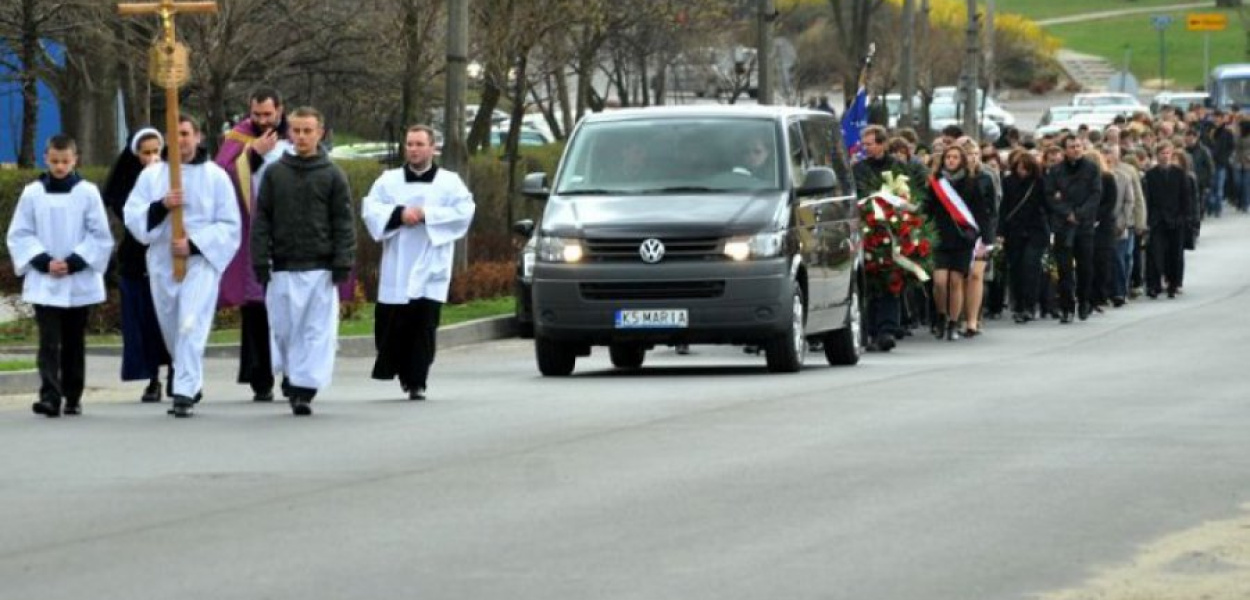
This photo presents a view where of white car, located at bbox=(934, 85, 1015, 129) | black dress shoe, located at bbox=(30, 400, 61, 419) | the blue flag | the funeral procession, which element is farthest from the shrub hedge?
white car, located at bbox=(934, 85, 1015, 129)

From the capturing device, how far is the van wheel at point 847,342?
24.0 meters

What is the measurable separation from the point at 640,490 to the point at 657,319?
27.9 feet

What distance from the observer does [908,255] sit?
26.9 meters

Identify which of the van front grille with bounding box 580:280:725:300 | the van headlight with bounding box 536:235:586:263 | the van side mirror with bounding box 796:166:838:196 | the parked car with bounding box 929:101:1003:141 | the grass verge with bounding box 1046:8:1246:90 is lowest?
the van front grille with bounding box 580:280:725:300

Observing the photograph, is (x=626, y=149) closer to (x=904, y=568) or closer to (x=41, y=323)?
(x=41, y=323)

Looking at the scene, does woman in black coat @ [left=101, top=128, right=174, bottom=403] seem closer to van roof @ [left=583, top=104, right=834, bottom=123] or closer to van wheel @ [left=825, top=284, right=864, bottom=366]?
van roof @ [left=583, top=104, right=834, bottom=123]

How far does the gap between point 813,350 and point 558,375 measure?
15.7 feet

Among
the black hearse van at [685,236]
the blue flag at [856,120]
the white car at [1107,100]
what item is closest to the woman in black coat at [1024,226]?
the blue flag at [856,120]

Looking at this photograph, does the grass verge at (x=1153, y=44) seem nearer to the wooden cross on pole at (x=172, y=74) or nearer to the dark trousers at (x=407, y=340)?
the dark trousers at (x=407, y=340)

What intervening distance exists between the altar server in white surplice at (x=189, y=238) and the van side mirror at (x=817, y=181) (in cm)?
547

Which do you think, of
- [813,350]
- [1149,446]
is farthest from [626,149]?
[1149,446]

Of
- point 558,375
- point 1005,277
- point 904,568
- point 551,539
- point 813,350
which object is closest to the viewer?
point 904,568

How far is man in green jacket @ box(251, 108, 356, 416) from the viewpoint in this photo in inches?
695

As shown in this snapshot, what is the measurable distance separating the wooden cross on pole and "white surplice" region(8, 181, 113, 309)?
18.2 inches
